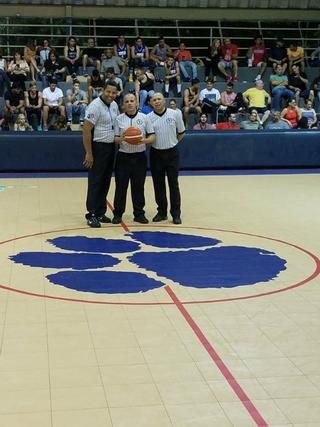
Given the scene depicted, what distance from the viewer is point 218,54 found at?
24.2 metres

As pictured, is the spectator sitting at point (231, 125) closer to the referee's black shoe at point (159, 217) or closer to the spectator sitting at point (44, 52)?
the spectator sitting at point (44, 52)

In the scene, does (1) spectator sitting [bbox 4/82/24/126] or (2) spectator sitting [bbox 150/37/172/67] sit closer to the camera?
(1) spectator sitting [bbox 4/82/24/126]

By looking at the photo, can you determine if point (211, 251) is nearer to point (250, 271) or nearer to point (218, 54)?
point (250, 271)

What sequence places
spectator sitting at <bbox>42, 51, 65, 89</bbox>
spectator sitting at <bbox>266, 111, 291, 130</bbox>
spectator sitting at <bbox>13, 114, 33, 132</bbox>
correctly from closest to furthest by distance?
spectator sitting at <bbox>13, 114, 33, 132</bbox> < spectator sitting at <bbox>266, 111, 291, 130</bbox> < spectator sitting at <bbox>42, 51, 65, 89</bbox>

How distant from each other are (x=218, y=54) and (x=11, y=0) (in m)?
6.56

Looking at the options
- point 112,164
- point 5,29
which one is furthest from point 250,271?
point 5,29

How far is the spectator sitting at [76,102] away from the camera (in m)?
20.2

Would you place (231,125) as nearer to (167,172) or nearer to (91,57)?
(91,57)

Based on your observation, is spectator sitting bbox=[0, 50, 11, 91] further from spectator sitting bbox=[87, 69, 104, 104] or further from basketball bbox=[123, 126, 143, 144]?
basketball bbox=[123, 126, 143, 144]

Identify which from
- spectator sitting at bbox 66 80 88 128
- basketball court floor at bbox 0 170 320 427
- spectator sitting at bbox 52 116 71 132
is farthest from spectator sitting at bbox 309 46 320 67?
basketball court floor at bbox 0 170 320 427

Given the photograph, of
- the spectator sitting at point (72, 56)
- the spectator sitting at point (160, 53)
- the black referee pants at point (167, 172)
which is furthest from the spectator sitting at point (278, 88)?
the black referee pants at point (167, 172)

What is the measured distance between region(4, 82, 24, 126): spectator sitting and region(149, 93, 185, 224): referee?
30.7ft

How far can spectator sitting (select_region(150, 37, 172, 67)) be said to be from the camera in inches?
919

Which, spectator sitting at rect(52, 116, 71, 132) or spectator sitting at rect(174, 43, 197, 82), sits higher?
spectator sitting at rect(174, 43, 197, 82)
